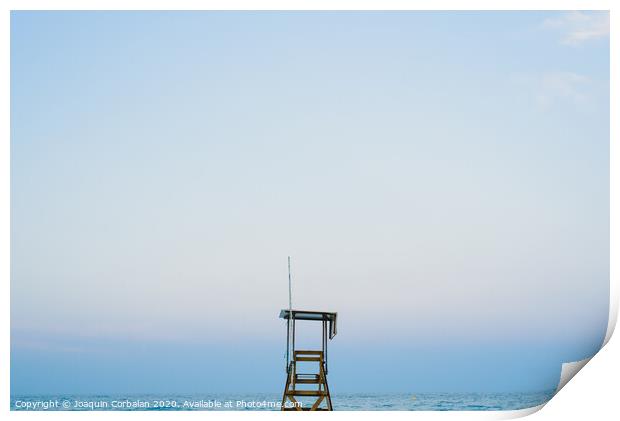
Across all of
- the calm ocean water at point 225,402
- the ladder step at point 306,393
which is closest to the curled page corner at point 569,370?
the calm ocean water at point 225,402

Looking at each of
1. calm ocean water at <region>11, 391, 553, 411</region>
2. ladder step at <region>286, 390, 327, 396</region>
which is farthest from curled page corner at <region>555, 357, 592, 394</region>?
ladder step at <region>286, 390, 327, 396</region>

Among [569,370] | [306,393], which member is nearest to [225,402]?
[306,393]

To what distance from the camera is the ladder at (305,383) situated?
16.2 metres

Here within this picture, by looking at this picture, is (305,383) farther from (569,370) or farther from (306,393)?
(569,370)

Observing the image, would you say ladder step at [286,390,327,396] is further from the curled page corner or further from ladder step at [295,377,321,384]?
the curled page corner

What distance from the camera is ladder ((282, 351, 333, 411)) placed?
16.2 m

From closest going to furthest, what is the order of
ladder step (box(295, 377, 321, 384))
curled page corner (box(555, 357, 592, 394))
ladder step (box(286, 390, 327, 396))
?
curled page corner (box(555, 357, 592, 394)) → ladder step (box(286, 390, 327, 396)) → ladder step (box(295, 377, 321, 384))

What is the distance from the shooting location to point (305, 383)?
16328mm

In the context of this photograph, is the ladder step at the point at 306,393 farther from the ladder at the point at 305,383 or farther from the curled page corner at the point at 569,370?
the curled page corner at the point at 569,370

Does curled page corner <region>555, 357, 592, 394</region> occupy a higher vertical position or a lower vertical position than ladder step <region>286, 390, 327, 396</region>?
higher

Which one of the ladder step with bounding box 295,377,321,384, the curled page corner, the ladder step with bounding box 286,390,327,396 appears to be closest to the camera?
the curled page corner
